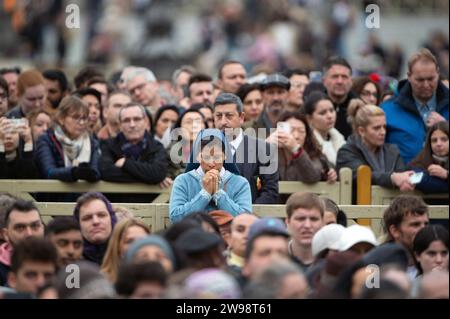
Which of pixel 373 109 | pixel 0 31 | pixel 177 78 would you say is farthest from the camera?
pixel 0 31

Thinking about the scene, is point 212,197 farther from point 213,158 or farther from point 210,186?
point 213,158

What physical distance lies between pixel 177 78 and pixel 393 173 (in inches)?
259

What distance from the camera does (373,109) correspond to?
1591cm

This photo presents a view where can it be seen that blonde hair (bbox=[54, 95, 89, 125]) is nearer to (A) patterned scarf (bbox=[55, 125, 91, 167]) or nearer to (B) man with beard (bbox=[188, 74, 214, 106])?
(A) patterned scarf (bbox=[55, 125, 91, 167])

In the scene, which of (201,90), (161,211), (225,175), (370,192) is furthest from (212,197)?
(201,90)

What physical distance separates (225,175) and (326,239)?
1.71 meters

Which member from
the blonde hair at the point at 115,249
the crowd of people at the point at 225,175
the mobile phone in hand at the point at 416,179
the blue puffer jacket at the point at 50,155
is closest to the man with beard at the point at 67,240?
the crowd of people at the point at 225,175

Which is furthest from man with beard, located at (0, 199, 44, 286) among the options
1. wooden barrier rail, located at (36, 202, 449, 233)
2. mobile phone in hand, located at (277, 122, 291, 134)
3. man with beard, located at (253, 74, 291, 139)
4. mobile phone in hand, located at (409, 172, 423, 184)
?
man with beard, located at (253, 74, 291, 139)

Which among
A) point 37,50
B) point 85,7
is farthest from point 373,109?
point 85,7

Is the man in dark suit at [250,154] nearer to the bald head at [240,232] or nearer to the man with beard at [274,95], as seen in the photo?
the man with beard at [274,95]

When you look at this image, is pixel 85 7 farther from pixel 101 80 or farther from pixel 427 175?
pixel 427 175

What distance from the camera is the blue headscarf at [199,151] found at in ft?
44.1

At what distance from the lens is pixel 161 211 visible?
14000 millimetres
